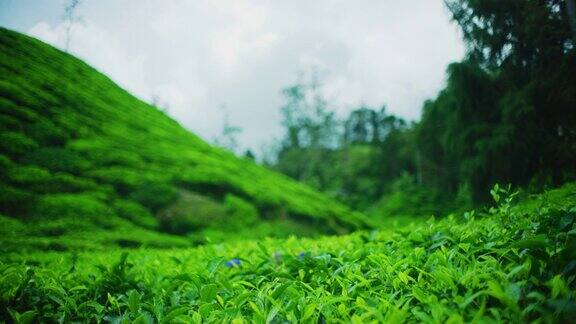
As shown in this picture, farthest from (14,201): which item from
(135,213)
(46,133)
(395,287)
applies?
(395,287)

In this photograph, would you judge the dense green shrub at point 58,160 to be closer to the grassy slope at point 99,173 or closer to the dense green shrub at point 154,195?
the grassy slope at point 99,173

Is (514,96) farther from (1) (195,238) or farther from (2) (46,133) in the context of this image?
(2) (46,133)

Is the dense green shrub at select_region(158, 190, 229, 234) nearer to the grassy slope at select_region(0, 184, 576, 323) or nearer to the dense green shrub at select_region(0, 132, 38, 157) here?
the dense green shrub at select_region(0, 132, 38, 157)

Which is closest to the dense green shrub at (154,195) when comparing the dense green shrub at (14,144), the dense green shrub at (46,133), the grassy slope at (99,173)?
the grassy slope at (99,173)

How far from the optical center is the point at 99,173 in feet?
31.0

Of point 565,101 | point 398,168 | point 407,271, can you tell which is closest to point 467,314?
point 407,271

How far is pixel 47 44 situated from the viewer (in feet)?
41.8

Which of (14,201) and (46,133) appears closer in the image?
(14,201)

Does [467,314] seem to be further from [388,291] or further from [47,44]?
[47,44]

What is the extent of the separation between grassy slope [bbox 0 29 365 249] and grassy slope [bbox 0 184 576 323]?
5.82 m

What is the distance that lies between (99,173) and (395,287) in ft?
33.0

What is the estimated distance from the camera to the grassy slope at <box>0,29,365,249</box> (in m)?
7.57

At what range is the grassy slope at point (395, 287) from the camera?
1064 millimetres

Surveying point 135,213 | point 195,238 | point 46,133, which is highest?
point 46,133
